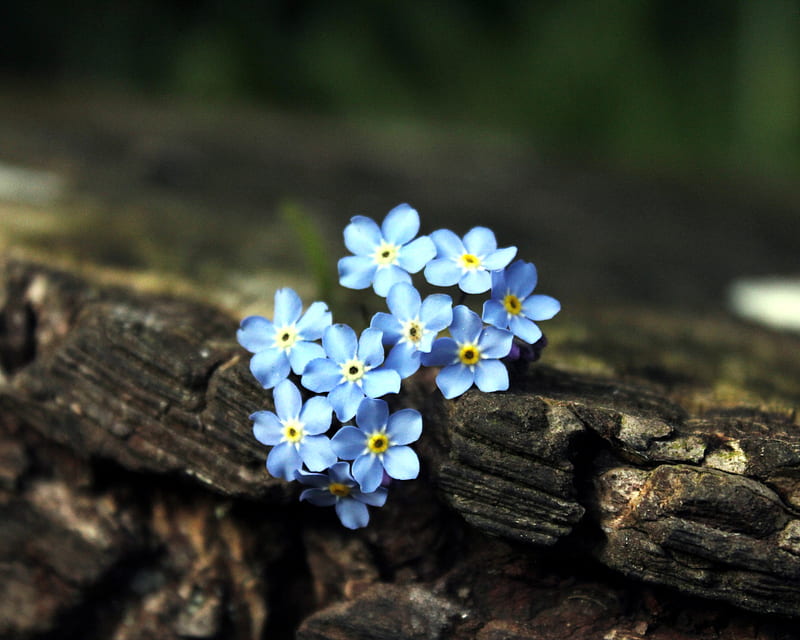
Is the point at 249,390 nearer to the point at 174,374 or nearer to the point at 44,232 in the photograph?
the point at 174,374

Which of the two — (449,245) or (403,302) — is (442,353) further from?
(449,245)

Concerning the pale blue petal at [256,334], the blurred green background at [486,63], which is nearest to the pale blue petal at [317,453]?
the pale blue petal at [256,334]

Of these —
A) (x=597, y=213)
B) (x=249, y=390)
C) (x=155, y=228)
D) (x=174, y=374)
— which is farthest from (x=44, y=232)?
(x=597, y=213)

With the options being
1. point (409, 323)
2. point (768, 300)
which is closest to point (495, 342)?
point (409, 323)

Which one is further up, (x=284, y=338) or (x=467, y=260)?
(x=467, y=260)

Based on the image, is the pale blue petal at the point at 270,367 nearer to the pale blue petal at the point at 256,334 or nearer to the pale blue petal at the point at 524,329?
the pale blue petal at the point at 256,334

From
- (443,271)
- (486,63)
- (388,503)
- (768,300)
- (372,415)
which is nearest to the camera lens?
(372,415)
